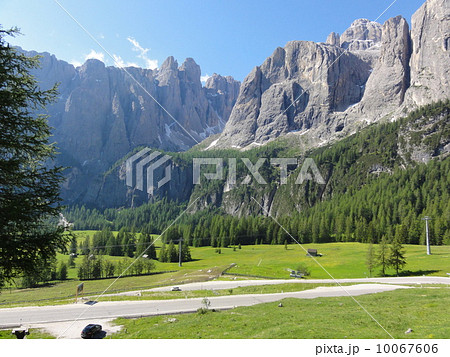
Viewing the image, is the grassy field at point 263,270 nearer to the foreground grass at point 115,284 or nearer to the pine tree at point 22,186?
the foreground grass at point 115,284

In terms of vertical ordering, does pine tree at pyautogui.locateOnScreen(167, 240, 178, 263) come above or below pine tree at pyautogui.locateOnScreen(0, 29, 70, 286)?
below

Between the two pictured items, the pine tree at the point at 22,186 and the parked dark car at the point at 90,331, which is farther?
the parked dark car at the point at 90,331

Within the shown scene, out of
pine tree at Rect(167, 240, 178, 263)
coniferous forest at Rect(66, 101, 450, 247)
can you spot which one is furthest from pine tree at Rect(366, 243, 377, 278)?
pine tree at Rect(167, 240, 178, 263)

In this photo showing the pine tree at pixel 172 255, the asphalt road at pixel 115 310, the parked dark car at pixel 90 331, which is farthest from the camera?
Result: the pine tree at pixel 172 255

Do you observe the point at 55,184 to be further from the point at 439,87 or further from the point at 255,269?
the point at 439,87

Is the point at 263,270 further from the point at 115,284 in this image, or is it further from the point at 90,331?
the point at 90,331

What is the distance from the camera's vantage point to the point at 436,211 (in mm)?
98750

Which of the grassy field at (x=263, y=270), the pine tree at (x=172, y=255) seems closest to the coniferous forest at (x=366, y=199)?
the grassy field at (x=263, y=270)

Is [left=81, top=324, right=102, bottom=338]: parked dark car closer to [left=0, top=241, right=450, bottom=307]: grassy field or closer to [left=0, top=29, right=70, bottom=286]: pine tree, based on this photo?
[left=0, top=29, right=70, bottom=286]: pine tree

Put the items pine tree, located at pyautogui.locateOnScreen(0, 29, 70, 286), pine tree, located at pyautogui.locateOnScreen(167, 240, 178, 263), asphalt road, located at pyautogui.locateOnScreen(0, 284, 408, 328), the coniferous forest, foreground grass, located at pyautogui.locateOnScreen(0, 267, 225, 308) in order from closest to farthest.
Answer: pine tree, located at pyautogui.locateOnScreen(0, 29, 70, 286) → asphalt road, located at pyautogui.locateOnScreen(0, 284, 408, 328) → foreground grass, located at pyautogui.locateOnScreen(0, 267, 225, 308) → pine tree, located at pyautogui.locateOnScreen(167, 240, 178, 263) → the coniferous forest

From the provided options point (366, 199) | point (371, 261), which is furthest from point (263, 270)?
point (366, 199)

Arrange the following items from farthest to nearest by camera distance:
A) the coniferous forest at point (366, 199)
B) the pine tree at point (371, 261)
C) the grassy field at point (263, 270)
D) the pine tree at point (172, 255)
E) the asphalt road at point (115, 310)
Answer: the coniferous forest at point (366, 199) < the pine tree at point (172, 255) < the pine tree at point (371, 261) < the grassy field at point (263, 270) < the asphalt road at point (115, 310)

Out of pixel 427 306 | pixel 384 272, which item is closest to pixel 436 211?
pixel 384 272

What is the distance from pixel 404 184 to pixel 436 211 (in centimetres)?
3791
